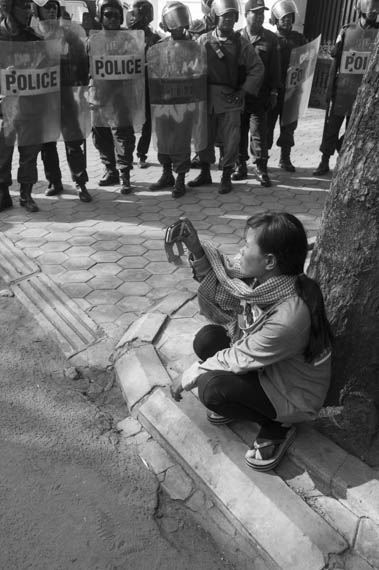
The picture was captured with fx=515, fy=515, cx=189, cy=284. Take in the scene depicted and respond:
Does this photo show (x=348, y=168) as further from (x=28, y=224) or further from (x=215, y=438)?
(x=28, y=224)

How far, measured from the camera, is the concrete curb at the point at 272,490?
188cm

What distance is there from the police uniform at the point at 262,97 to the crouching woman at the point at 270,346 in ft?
13.1

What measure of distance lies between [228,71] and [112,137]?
1.54 meters

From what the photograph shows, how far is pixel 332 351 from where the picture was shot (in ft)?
7.61

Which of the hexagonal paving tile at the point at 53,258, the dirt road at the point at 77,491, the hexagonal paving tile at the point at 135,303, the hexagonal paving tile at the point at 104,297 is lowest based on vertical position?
the dirt road at the point at 77,491

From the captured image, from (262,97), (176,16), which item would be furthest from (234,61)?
(176,16)

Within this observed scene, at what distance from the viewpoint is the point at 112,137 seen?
606cm

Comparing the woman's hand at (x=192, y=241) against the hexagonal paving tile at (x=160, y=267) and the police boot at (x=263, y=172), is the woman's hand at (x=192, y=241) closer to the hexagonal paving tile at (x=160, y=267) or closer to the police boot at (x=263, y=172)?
the hexagonal paving tile at (x=160, y=267)

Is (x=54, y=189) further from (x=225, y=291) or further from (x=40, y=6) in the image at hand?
(x=225, y=291)

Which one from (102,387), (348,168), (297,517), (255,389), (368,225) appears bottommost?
(102,387)

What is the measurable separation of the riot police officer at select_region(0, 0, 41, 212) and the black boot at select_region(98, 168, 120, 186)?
1049 millimetres

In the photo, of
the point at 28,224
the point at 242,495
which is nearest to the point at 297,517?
the point at 242,495

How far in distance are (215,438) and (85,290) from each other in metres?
1.82

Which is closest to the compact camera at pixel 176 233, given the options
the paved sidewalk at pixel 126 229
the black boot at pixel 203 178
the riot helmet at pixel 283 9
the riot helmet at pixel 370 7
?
the paved sidewalk at pixel 126 229
